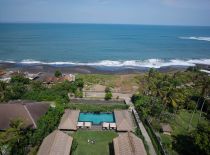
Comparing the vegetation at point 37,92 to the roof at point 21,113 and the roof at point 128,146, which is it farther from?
the roof at point 128,146

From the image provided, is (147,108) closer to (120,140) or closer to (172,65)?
(120,140)

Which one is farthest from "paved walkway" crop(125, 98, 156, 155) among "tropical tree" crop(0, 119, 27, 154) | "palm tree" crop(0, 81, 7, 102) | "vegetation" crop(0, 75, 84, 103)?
"palm tree" crop(0, 81, 7, 102)

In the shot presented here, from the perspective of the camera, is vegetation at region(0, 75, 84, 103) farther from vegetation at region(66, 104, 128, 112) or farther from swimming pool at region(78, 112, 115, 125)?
swimming pool at region(78, 112, 115, 125)

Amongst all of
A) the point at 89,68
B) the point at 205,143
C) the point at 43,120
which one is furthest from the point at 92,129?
the point at 89,68

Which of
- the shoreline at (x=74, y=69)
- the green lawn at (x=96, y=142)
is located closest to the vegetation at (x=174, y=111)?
the green lawn at (x=96, y=142)

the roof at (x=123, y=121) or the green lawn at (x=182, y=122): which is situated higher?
the roof at (x=123, y=121)

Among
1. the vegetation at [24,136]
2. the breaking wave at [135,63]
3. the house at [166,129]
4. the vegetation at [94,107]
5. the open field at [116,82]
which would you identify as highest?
the vegetation at [24,136]
